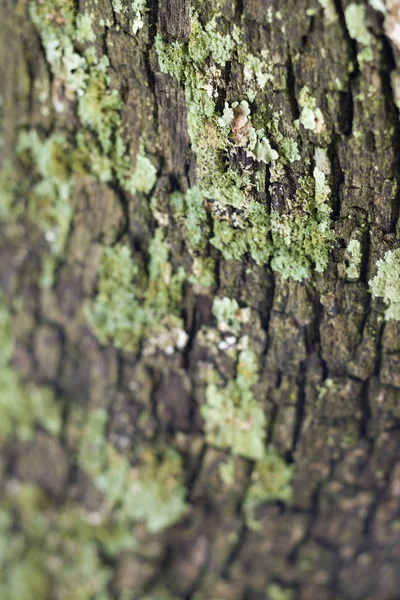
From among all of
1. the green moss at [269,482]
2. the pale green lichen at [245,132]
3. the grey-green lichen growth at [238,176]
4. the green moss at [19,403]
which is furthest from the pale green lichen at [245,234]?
the green moss at [19,403]

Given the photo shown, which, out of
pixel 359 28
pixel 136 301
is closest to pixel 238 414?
pixel 136 301

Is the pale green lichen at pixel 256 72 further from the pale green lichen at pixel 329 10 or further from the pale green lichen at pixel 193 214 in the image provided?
the pale green lichen at pixel 193 214

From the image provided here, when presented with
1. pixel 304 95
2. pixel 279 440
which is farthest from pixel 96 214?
pixel 279 440

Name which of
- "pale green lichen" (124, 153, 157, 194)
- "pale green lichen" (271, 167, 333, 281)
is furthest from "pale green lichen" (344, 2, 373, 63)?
"pale green lichen" (124, 153, 157, 194)

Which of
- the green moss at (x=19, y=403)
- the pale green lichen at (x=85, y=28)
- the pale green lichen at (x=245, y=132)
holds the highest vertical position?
the pale green lichen at (x=85, y=28)

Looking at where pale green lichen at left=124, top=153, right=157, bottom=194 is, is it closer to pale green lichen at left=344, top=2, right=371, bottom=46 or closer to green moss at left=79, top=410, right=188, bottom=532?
pale green lichen at left=344, top=2, right=371, bottom=46

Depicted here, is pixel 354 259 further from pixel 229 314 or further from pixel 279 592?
pixel 279 592
